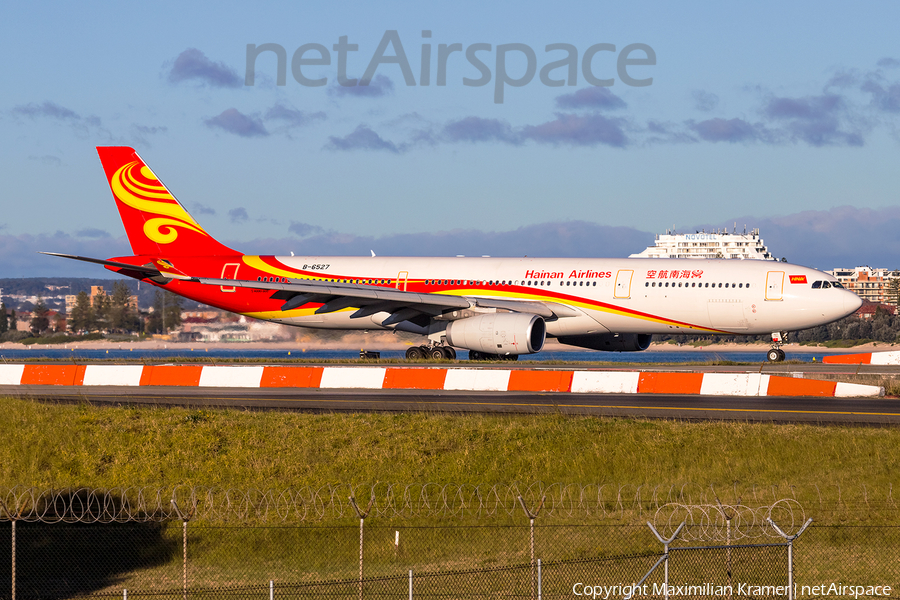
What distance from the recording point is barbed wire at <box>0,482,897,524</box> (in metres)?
15.1

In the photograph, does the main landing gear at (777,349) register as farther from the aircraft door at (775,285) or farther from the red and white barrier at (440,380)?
the red and white barrier at (440,380)

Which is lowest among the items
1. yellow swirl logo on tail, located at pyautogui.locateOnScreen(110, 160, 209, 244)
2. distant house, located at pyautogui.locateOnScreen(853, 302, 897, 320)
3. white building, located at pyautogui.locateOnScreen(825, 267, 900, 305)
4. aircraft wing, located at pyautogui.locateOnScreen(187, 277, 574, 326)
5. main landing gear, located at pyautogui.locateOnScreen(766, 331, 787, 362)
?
main landing gear, located at pyautogui.locateOnScreen(766, 331, 787, 362)

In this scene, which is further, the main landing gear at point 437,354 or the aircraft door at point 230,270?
the aircraft door at point 230,270

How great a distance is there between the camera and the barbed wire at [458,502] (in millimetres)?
15094

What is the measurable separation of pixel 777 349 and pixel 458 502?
76.7 ft

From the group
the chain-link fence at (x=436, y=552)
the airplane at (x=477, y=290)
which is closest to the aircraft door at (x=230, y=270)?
the airplane at (x=477, y=290)

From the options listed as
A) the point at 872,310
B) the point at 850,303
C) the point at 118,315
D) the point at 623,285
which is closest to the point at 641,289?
the point at 623,285

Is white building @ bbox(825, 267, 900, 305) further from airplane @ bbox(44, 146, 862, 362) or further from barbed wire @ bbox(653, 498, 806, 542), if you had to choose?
barbed wire @ bbox(653, 498, 806, 542)

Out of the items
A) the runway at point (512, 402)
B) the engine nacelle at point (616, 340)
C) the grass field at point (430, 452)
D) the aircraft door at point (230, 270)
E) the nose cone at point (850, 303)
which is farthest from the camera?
the aircraft door at point (230, 270)

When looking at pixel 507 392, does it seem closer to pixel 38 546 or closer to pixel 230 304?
pixel 38 546

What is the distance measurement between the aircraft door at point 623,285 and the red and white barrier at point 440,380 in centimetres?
907

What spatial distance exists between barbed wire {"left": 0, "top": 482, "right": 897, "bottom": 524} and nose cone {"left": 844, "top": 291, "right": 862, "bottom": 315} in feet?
67.1

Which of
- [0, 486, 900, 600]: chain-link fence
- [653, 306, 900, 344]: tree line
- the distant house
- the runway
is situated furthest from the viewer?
the distant house

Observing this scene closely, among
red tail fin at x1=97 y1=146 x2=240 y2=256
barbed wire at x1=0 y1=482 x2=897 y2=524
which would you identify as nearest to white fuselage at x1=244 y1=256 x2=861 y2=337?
red tail fin at x1=97 y1=146 x2=240 y2=256
